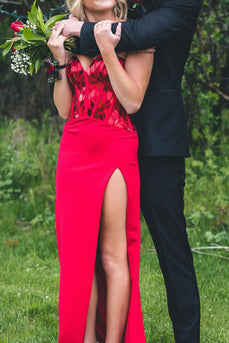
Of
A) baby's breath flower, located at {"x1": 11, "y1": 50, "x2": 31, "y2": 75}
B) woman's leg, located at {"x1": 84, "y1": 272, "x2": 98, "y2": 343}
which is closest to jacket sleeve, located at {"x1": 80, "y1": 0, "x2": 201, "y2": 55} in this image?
baby's breath flower, located at {"x1": 11, "y1": 50, "x2": 31, "y2": 75}

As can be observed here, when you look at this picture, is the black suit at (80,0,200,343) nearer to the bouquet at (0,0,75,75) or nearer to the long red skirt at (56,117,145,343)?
the long red skirt at (56,117,145,343)

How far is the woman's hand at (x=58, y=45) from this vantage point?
2.62 metres

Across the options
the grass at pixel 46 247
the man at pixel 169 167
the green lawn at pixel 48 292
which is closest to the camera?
the man at pixel 169 167

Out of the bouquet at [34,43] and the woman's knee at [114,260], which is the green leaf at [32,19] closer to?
the bouquet at [34,43]

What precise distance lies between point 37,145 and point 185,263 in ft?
14.6

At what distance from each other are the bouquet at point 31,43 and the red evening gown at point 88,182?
0.18m

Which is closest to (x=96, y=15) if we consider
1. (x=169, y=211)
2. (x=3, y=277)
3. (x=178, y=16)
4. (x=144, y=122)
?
(x=178, y=16)

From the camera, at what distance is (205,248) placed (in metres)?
4.85

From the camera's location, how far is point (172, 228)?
9.20 ft

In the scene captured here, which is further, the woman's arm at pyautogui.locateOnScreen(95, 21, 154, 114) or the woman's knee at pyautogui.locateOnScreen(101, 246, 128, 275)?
the woman's knee at pyautogui.locateOnScreen(101, 246, 128, 275)

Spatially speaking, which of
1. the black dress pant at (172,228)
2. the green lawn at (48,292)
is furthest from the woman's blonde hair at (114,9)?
the green lawn at (48,292)

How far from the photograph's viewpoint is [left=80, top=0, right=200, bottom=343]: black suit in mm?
2732

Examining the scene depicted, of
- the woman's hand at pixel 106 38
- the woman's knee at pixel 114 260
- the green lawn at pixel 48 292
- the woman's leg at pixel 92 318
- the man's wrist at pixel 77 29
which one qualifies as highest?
the man's wrist at pixel 77 29

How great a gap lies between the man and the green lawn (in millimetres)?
569
